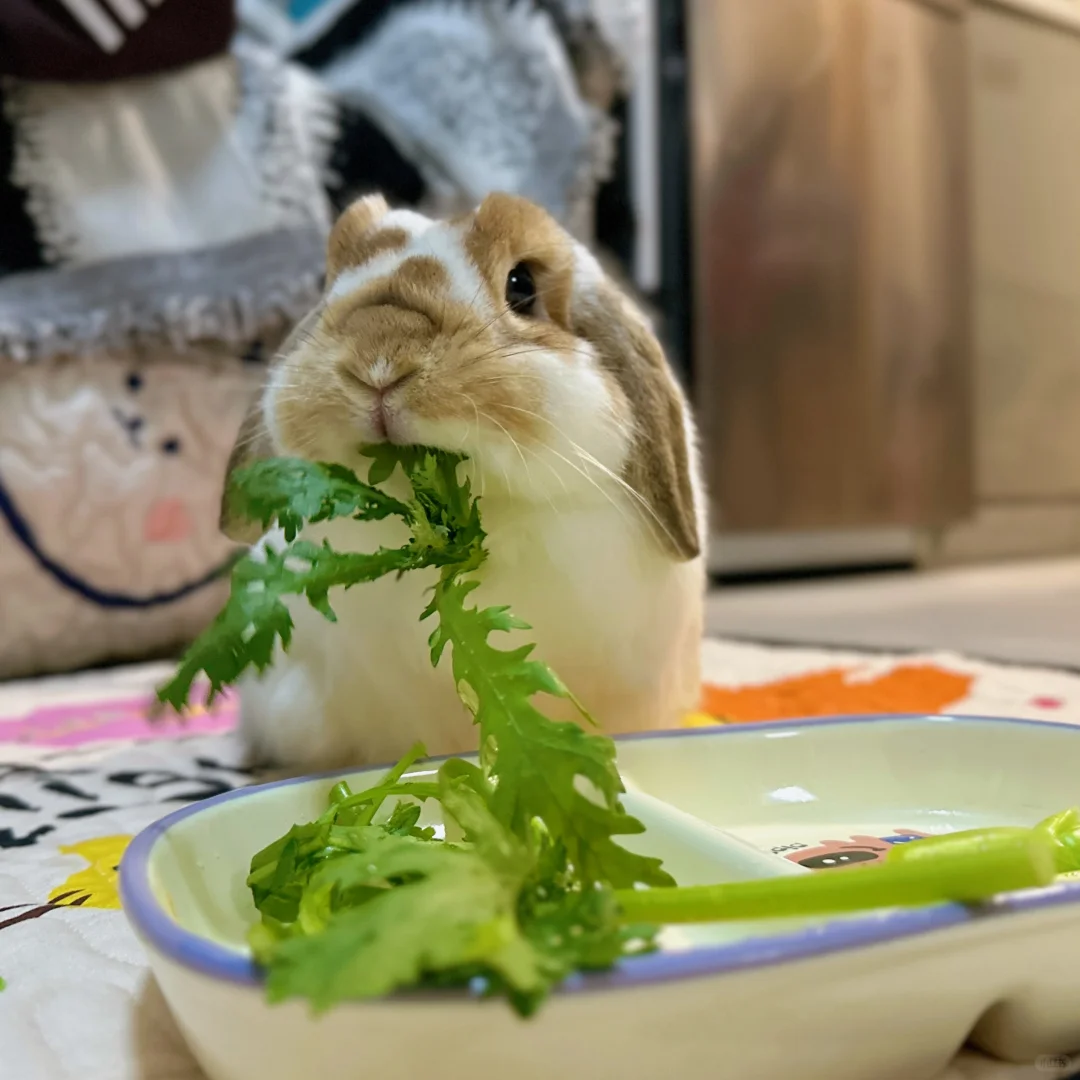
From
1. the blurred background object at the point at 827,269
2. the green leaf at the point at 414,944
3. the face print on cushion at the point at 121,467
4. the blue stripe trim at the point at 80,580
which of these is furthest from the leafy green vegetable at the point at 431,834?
the blurred background object at the point at 827,269

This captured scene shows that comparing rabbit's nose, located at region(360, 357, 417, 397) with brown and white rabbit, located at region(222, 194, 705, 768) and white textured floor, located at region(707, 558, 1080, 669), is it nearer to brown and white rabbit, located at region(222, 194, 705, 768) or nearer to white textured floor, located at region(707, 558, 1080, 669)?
brown and white rabbit, located at region(222, 194, 705, 768)

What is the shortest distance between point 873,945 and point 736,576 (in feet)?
7.89

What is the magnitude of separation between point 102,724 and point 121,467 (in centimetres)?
48

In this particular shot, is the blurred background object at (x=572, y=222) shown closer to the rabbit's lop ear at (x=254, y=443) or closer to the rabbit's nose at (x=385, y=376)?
the rabbit's lop ear at (x=254, y=443)

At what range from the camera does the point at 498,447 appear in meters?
0.66

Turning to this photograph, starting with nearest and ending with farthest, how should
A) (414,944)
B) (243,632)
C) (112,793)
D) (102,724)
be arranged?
(414,944)
(243,632)
(112,793)
(102,724)

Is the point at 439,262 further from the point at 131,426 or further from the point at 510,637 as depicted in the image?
the point at 131,426

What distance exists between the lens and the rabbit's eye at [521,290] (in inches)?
28.7

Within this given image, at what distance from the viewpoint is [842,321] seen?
107 inches

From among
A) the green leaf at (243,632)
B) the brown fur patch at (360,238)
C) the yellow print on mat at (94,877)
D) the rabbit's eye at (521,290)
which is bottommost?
the yellow print on mat at (94,877)

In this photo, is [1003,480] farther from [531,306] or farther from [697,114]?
[531,306]

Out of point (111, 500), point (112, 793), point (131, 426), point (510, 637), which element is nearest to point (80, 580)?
point (111, 500)

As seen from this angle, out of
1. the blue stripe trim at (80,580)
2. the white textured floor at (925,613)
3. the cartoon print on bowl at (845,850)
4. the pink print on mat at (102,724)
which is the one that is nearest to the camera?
the cartoon print on bowl at (845,850)

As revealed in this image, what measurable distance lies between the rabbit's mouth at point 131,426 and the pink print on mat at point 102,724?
41 centimetres
